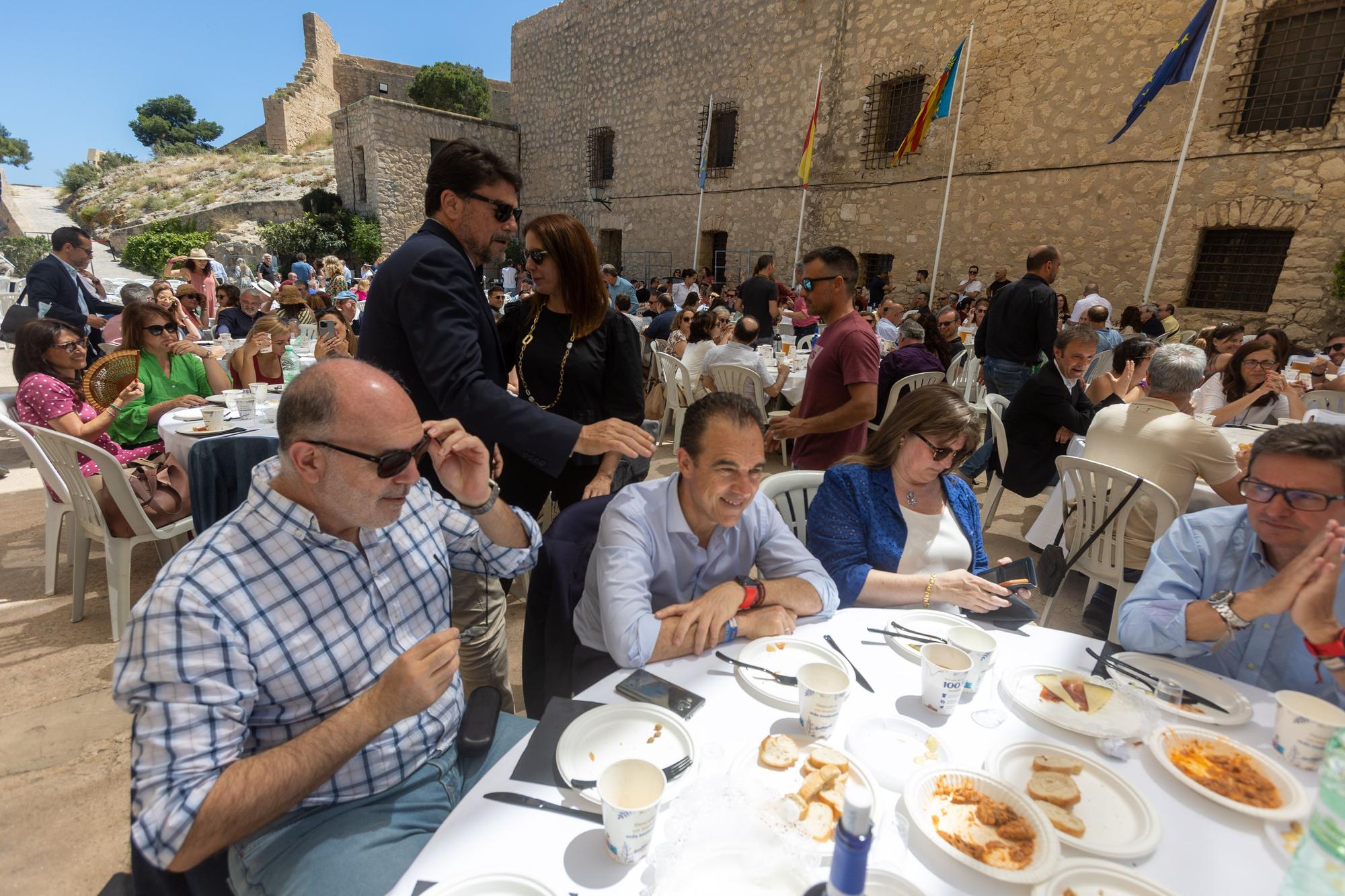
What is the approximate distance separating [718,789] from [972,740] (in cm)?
63

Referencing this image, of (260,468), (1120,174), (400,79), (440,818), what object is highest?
(400,79)

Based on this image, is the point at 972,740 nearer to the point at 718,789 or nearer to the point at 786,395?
the point at 718,789

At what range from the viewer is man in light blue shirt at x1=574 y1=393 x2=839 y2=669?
1.49 metres

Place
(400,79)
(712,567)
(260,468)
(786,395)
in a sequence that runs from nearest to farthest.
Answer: (260,468), (712,567), (786,395), (400,79)

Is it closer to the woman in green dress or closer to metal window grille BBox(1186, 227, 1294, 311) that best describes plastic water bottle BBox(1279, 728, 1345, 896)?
the woman in green dress

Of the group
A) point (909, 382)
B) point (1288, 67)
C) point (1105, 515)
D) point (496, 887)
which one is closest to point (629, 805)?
point (496, 887)

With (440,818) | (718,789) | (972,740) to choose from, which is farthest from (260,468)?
(972,740)

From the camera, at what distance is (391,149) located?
69.2ft

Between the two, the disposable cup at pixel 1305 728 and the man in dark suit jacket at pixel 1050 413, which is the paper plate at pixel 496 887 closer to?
the disposable cup at pixel 1305 728

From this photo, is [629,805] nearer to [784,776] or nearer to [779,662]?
[784,776]

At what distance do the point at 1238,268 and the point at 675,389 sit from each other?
8.99m

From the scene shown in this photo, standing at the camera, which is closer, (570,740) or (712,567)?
(570,740)

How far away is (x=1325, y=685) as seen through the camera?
1.54 metres

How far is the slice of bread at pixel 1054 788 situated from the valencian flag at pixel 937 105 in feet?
36.9
